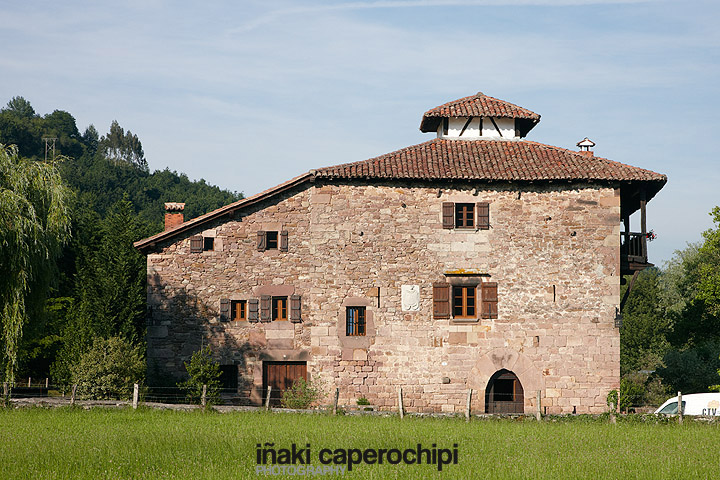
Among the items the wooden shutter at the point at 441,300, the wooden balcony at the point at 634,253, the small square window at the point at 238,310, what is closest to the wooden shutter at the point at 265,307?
the small square window at the point at 238,310

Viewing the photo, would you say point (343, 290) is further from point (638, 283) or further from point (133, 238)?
point (638, 283)

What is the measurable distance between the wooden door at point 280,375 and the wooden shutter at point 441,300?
4.21 meters

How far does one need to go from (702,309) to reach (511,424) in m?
14.1

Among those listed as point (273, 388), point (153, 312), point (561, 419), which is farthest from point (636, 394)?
point (153, 312)

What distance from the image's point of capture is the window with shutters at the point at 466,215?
79.5ft

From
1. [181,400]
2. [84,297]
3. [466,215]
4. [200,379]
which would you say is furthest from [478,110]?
[84,297]

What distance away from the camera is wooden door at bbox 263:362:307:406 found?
24.4 m

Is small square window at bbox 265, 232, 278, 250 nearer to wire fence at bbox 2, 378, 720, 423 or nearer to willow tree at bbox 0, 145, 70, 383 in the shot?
wire fence at bbox 2, 378, 720, 423

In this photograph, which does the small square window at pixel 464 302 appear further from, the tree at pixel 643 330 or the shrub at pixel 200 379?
the tree at pixel 643 330

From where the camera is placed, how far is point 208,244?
973 inches

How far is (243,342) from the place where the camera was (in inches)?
963

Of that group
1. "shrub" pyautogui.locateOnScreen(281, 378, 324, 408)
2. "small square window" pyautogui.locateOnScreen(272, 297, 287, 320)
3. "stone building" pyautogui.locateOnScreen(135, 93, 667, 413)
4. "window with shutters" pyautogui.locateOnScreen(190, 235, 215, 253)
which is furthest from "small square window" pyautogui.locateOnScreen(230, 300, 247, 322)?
"shrub" pyautogui.locateOnScreen(281, 378, 324, 408)

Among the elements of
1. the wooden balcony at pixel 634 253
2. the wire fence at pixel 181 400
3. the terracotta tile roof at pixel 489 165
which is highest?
the terracotta tile roof at pixel 489 165

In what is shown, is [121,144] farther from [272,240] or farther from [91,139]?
[272,240]
